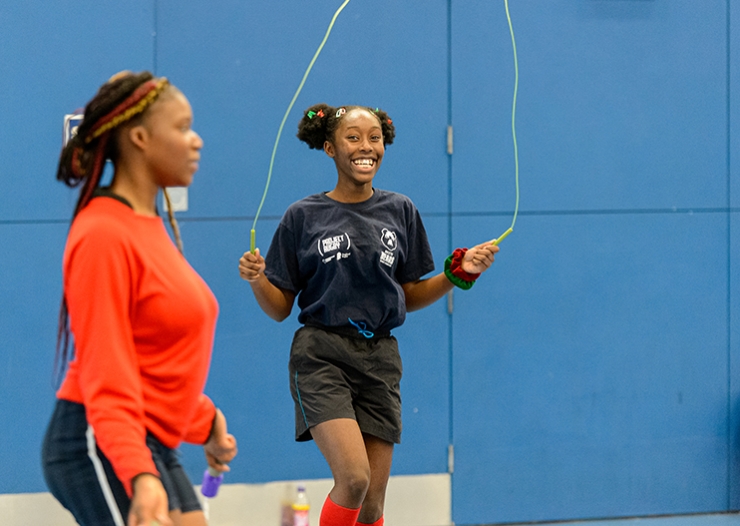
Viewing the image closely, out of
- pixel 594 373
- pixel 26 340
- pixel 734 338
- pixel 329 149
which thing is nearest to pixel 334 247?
pixel 329 149

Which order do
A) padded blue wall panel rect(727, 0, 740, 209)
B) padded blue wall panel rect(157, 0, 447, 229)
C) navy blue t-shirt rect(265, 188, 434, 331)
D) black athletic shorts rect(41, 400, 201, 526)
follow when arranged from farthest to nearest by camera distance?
1. padded blue wall panel rect(727, 0, 740, 209)
2. padded blue wall panel rect(157, 0, 447, 229)
3. navy blue t-shirt rect(265, 188, 434, 331)
4. black athletic shorts rect(41, 400, 201, 526)

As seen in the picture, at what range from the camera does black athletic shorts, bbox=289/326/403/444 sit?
2812mm

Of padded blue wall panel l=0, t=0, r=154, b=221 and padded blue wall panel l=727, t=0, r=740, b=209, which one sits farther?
padded blue wall panel l=727, t=0, r=740, b=209

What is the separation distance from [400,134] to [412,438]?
1.37 meters

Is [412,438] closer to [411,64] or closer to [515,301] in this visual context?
[515,301]

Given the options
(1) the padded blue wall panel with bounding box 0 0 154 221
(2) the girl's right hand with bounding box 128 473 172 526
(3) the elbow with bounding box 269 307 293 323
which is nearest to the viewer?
(2) the girl's right hand with bounding box 128 473 172 526

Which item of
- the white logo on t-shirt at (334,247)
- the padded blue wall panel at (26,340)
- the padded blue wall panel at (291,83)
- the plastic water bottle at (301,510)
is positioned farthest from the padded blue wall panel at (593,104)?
the padded blue wall panel at (26,340)

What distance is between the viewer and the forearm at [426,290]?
9.93ft

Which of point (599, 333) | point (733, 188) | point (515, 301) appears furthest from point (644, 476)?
point (733, 188)

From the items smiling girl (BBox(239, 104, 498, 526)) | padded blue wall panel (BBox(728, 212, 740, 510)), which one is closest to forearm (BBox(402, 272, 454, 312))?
smiling girl (BBox(239, 104, 498, 526))

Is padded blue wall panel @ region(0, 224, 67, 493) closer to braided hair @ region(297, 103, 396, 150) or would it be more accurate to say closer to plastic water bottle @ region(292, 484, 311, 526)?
plastic water bottle @ region(292, 484, 311, 526)

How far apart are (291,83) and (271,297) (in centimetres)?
→ 132

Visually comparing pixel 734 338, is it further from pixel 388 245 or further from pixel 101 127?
pixel 101 127

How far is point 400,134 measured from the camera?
13.0ft
